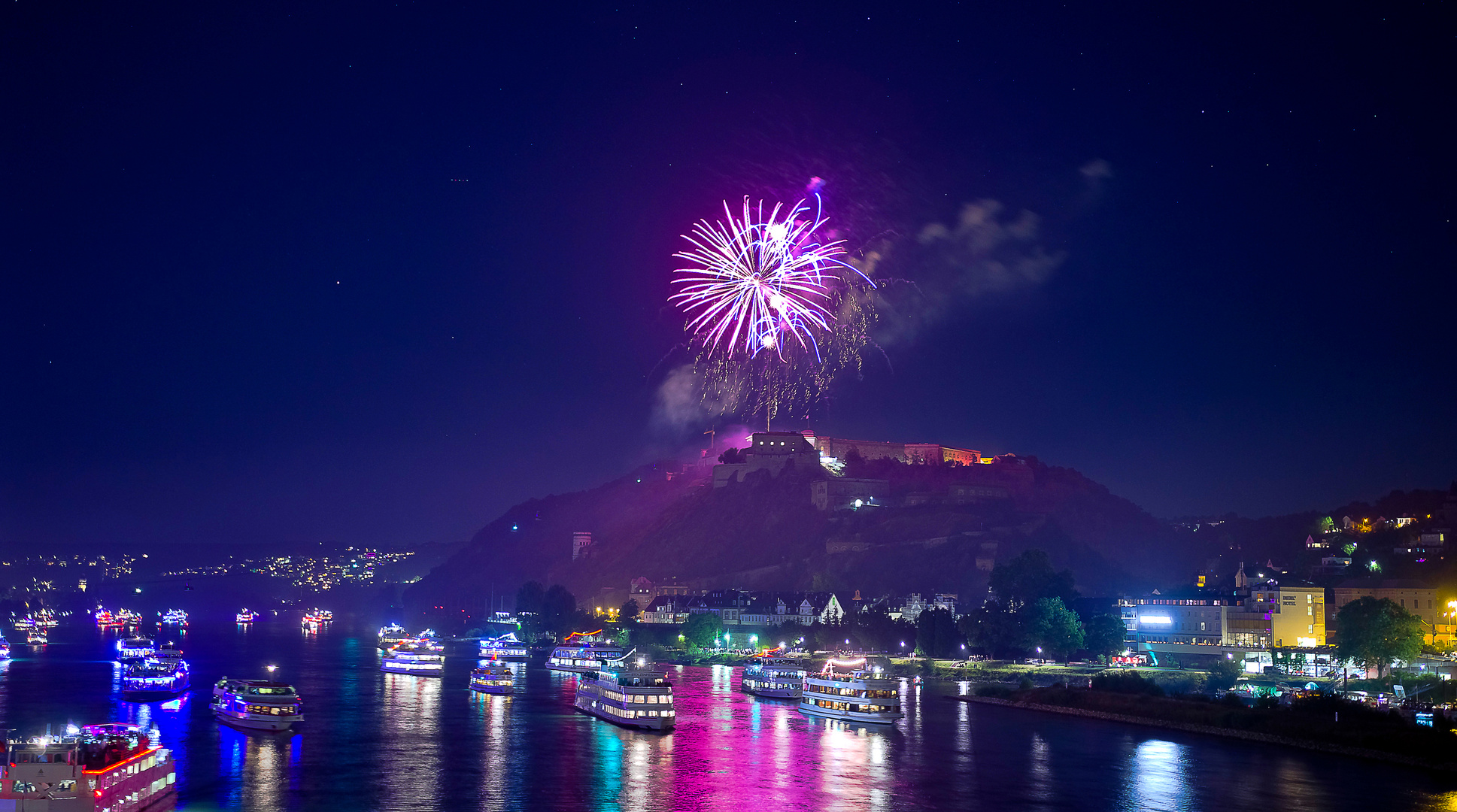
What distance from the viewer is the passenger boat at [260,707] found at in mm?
51250

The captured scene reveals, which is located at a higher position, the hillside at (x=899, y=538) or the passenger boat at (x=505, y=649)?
the hillside at (x=899, y=538)

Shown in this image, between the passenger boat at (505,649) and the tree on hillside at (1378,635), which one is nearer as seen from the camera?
the tree on hillside at (1378,635)

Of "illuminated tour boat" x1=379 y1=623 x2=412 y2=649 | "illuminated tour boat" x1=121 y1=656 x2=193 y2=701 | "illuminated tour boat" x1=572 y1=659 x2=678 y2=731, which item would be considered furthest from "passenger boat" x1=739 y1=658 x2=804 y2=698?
"illuminated tour boat" x1=379 y1=623 x2=412 y2=649

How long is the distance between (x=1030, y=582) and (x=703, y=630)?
1096 inches

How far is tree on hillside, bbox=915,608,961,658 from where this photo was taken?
88938 millimetres

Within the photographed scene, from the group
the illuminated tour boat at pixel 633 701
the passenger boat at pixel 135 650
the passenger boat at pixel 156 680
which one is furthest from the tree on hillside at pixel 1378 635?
the passenger boat at pixel 135 650

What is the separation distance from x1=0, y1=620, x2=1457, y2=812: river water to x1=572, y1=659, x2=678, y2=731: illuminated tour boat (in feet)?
2.77

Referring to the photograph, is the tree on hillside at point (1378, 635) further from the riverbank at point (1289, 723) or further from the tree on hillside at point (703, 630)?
the tree on hillside at point (703, 630)

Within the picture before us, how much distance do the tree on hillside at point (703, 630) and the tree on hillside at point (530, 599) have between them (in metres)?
29.6

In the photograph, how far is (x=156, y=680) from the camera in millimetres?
69125

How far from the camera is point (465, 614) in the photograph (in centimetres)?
18175

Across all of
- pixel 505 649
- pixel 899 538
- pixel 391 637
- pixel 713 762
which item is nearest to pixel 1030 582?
pixel 899 538

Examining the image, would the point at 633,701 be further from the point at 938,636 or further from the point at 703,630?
the point at 703,630

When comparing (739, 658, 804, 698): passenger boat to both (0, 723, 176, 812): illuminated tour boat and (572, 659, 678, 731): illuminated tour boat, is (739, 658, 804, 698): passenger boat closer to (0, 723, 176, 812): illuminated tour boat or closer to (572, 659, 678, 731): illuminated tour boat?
(572, 659, 678, 731): illuminated tour boat
